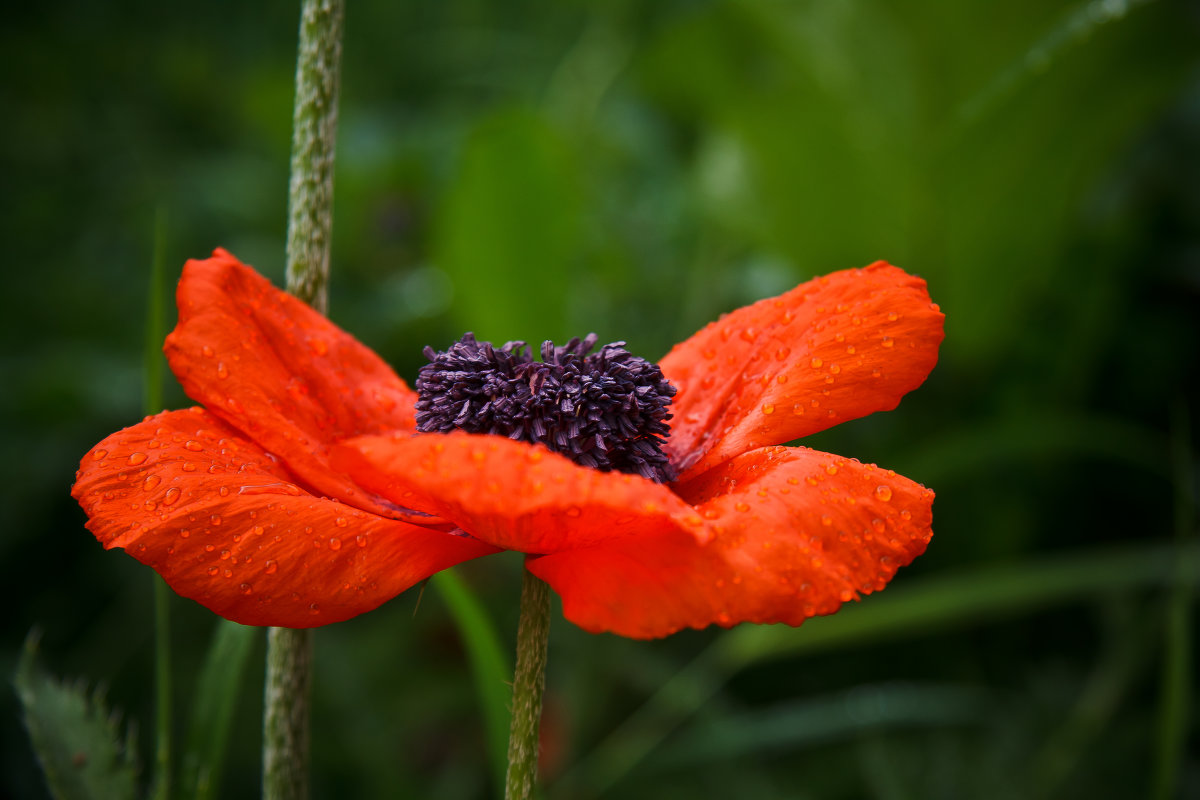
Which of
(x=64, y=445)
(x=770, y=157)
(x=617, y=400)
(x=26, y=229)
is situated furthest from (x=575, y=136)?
(x=617, y=400)

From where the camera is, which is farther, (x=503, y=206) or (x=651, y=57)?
(x=651, y=57)

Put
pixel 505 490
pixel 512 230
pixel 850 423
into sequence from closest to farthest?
pixel 505 490 → pixel 512 230 → pixel 850 423

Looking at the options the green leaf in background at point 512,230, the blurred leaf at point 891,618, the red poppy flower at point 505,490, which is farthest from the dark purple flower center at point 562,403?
the green leaf in background at point 512,230

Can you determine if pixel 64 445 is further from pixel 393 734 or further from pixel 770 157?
pixel 770 157

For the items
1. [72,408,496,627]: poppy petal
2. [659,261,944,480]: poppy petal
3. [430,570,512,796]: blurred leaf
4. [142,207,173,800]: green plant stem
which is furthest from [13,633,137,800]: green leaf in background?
[659,261,944,480]: poppy petal

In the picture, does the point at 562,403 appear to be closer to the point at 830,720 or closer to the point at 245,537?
the point at 245,537

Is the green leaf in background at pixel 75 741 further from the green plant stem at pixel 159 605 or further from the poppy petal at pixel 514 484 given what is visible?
the poppy petal at pixel 514 484

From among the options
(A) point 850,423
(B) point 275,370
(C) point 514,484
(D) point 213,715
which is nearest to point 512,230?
(A) point 850,423
